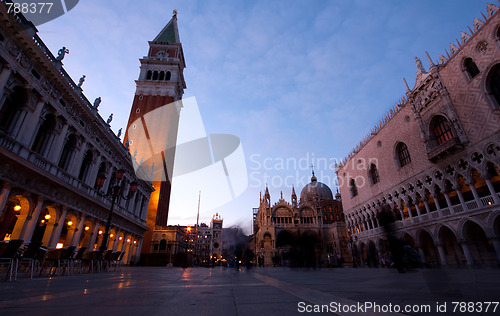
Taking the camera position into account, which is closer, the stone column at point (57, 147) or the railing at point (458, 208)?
the stone column at point (57, 147)

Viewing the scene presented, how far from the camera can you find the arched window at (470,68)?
18953 mm

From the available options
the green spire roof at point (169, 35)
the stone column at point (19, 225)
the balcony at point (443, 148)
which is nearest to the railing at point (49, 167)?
the stone column at point (19, 225)

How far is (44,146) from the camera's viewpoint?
14.9 meters

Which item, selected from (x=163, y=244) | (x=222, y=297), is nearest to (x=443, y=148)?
(x=222, y=297)

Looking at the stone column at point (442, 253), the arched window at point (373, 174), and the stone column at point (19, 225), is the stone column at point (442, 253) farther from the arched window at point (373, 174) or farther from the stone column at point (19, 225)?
the stone column at point (19, 225)

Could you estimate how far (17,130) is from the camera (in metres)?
12.6

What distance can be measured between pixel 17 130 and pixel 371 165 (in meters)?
36.0

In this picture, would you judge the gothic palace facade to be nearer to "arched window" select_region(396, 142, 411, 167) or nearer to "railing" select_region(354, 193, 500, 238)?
"railing" select_region(354, 193, 500, 238)

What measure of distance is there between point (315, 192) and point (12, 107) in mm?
61238

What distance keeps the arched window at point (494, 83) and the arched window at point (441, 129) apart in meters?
3.86

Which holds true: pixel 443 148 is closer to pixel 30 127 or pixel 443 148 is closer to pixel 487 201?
pixel 487 201

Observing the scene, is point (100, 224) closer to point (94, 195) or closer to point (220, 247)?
point (94, 195)

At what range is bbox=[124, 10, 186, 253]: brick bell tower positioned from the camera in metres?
39.0

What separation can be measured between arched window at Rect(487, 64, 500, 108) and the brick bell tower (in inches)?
1626
